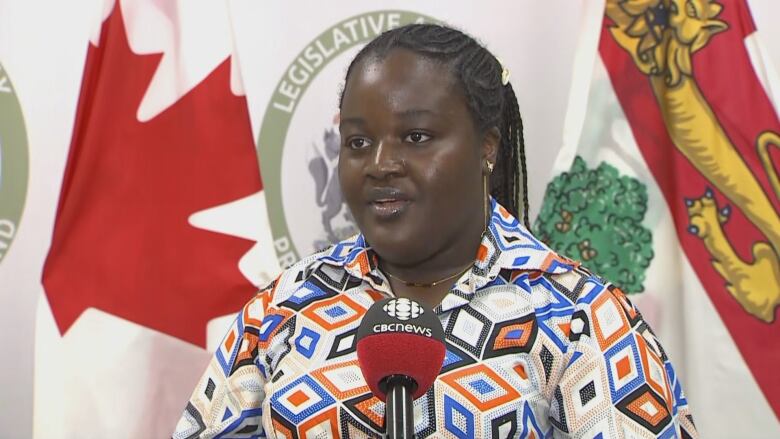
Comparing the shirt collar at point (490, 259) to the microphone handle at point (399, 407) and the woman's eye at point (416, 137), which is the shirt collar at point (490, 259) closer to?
the woman's eye at point (416, 137)

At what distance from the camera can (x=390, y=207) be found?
50.9 inches

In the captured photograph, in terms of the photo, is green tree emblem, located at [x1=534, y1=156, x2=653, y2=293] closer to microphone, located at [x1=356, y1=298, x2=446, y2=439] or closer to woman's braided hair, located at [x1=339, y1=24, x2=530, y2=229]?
woman's braided hair, located at [x1=339, y1=24, x2=530, y2=229]

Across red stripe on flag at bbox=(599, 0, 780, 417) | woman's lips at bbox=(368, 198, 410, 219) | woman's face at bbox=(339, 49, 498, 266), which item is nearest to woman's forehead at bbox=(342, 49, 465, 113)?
woman's face at bbox=(339, 49, 498, 266)

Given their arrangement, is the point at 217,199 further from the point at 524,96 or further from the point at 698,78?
the point at 698,78

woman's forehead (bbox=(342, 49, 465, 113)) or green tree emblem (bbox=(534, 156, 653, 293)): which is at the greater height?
woman's forehead (bbox=(342, 49, 465, 113))


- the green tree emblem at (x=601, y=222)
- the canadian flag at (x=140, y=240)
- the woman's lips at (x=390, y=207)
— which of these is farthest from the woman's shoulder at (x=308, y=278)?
the green tree emblem at (x=601, y=222)

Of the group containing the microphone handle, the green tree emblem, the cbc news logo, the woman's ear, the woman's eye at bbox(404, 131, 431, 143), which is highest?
the woman's eye at bbox(404, 131, 431, 143)

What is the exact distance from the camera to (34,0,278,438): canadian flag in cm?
205

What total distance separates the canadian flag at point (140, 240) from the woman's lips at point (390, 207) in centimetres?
84

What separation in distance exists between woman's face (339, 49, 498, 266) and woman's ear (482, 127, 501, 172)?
0.16ft

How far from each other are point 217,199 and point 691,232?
987mm

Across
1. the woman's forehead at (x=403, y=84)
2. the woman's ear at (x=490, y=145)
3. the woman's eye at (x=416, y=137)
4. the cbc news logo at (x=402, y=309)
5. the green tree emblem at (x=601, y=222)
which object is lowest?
the green tree emblem at (x=601, y=222)

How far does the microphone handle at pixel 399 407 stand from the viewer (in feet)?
2.96

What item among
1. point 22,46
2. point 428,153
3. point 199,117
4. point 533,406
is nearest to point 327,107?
point 199,117
